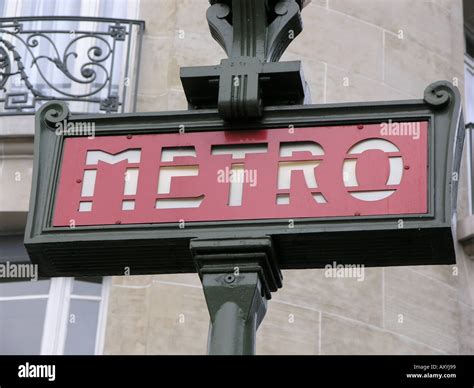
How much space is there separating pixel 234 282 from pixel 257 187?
38cm

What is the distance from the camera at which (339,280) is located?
9844mm

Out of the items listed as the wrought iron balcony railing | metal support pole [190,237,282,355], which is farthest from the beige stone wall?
metal support pole [190,237,282,355]

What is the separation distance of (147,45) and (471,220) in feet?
10.7

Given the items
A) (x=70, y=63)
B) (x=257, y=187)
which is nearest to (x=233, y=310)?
(x=257, y=187)

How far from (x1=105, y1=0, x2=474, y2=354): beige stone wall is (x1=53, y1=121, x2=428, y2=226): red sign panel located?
4467 millimetres

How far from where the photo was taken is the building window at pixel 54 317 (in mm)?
9602

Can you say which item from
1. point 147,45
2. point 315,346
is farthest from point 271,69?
point 147,45

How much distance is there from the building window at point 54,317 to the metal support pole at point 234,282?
503cm

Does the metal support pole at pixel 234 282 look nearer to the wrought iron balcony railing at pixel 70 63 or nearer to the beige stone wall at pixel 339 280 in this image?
the beige stone wall at pixel 339 280

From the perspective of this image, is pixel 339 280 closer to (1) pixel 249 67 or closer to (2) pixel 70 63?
(2) pixel 70 63

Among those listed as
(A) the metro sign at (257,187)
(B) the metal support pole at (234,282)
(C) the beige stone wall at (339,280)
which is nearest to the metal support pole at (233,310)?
(B) the metal support pole at (234,282)

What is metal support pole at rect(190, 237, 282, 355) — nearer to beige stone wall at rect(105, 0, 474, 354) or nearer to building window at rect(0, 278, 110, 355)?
beige stone wall at rect(105, 0, 474, 354)

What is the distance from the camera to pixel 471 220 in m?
10.9
